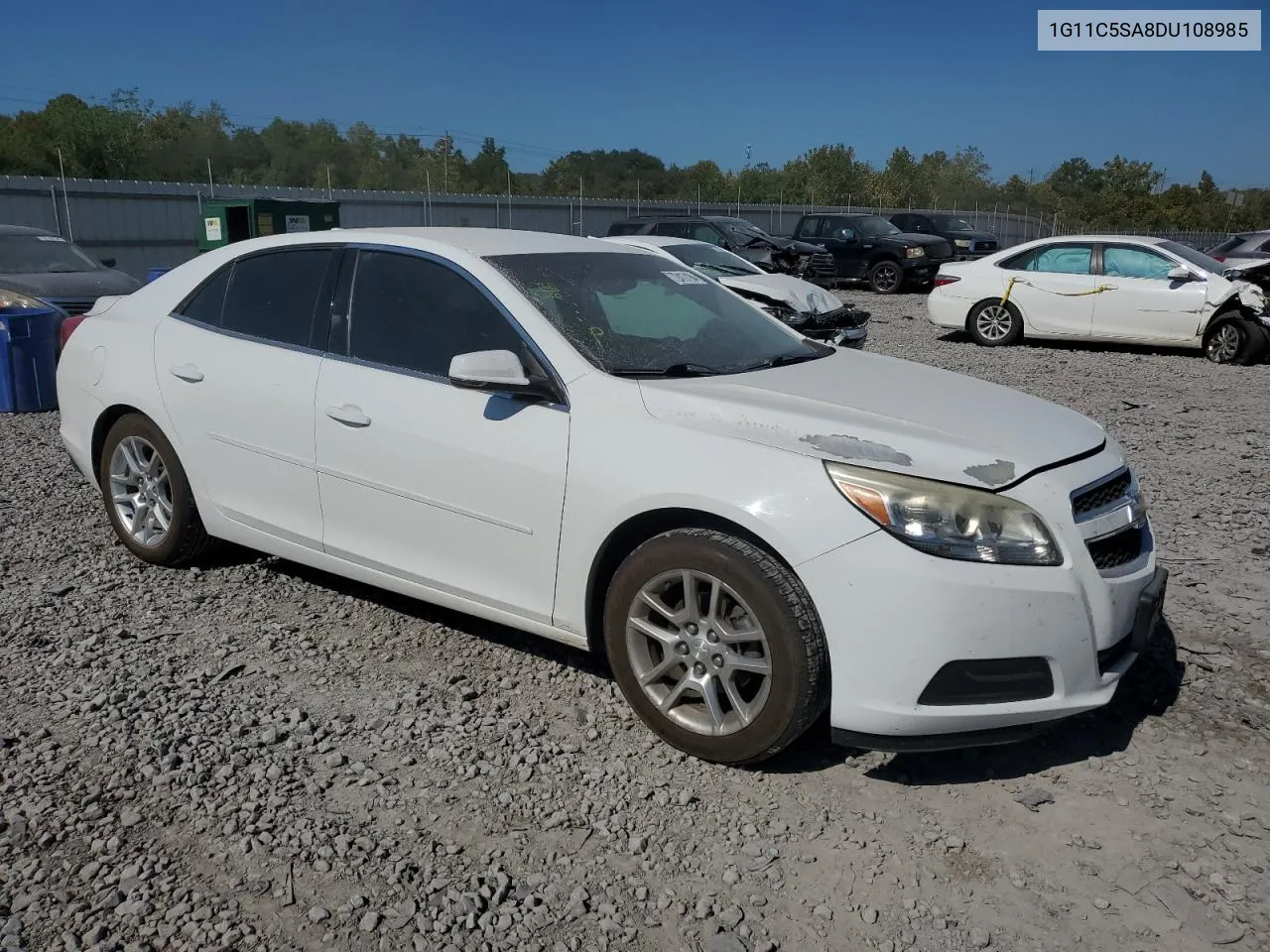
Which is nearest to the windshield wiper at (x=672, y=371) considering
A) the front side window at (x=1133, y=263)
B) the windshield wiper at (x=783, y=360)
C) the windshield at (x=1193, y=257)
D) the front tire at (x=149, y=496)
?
the windshield wiper at (x=783, y=360)

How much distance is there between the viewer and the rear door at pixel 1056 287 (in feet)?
44.3

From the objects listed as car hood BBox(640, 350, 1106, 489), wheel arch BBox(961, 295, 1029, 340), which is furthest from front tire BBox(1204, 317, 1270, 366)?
car hood BBox(640, 350, 1106, 489)

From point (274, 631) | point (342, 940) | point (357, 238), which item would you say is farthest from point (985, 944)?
point (357, 238)

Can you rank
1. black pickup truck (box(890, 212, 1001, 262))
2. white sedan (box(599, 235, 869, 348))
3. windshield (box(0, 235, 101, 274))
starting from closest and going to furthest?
windshield (box(0, 235, 101, 274)), white sedan (box(599, 235, 869, 348)), black pickup truck (box(890, 212, 1001, 262))

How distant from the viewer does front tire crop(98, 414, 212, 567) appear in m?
4.75

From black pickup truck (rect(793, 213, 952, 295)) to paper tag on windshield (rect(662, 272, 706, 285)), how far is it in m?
18.5

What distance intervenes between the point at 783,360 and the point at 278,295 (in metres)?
2.12

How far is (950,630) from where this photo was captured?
9.65ft

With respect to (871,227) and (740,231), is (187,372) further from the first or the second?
(871,227)

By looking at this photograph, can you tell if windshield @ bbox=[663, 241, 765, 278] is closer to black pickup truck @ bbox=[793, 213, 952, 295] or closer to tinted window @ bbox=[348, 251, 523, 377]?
tinted window @ bbox=[348, 251, 523, 377]

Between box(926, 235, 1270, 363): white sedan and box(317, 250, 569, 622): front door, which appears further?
box(926, 235, 1270, 363): white sedan

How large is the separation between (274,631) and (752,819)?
2.24 metres

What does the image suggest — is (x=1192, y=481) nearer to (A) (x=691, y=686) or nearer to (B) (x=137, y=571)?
(A) (x=691, y=686)

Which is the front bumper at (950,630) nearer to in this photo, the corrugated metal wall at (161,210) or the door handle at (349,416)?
the door handle at (349,416)
